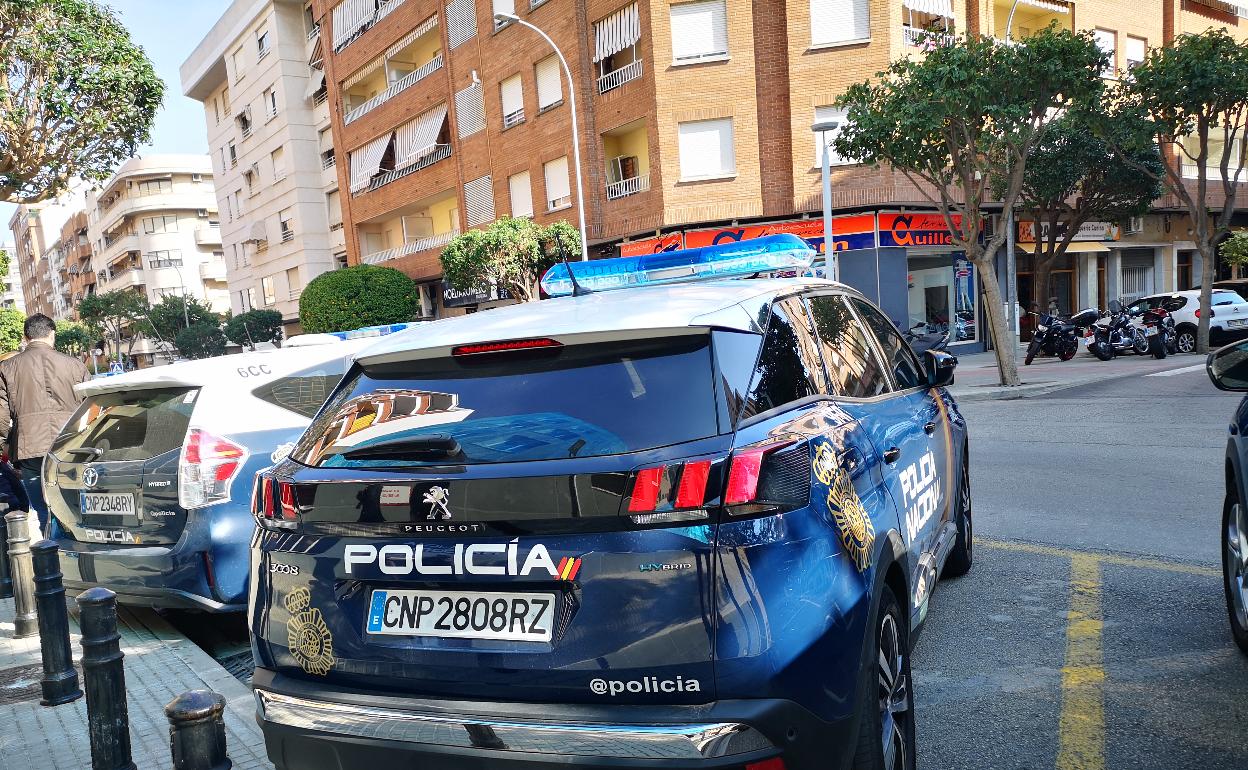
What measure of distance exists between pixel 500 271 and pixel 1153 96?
627 inches

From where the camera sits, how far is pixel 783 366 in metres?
2.57

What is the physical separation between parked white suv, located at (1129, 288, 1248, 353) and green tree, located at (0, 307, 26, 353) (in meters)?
41.4

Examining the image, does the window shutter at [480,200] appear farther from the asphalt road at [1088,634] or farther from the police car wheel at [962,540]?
the police car wheel at [962,540]

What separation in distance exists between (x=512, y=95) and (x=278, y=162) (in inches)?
722

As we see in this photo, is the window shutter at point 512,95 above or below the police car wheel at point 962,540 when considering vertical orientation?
above

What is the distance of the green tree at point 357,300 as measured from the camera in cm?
3077

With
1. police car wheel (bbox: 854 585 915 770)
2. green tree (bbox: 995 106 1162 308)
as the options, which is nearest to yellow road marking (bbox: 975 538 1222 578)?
police car wheel (bbox: 854 585 915 770)

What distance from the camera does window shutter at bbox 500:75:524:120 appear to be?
91.5 ft

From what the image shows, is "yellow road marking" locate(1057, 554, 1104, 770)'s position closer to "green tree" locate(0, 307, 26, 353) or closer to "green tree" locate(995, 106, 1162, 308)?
"green tree" locate(995, 106, 1162, 308)

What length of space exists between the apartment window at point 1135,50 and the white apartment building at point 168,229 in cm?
6266

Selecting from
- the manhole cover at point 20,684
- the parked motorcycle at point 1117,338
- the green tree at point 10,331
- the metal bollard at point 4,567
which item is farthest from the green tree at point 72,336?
the manhole cover at point 20,684

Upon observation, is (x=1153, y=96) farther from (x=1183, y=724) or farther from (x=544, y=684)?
(x=544, y=684)

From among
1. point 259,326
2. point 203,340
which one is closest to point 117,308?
point 203,340

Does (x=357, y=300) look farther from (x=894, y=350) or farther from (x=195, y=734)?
(x=195, y=734)
